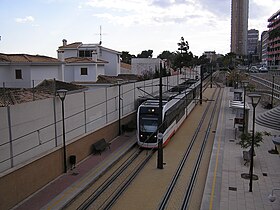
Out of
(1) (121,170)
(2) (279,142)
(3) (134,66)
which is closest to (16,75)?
(1) (121,170)

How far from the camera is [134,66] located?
215ft

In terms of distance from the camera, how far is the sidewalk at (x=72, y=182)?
43.1 feet

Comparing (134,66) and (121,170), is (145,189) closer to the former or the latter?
(121,170)

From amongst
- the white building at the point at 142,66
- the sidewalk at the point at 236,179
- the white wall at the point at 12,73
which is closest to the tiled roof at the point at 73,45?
the white building at the point at 142,66

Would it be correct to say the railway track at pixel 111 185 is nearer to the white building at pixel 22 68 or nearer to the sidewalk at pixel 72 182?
the sidewalk at pixel 72 182

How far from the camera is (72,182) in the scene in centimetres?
1552

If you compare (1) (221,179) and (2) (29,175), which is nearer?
(2) (29,175)

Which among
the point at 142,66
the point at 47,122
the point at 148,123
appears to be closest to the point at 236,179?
the point at 148,123

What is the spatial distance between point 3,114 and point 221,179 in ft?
31.9

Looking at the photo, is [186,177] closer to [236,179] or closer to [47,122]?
[236,179]

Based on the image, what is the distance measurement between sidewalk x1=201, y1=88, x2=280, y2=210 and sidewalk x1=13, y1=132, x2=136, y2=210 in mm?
5261

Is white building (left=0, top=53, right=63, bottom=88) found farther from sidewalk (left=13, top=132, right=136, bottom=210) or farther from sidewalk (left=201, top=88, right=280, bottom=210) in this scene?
sidewalk (left=201, top=88, right=280, bottom=210)

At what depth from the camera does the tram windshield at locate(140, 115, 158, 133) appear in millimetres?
21531

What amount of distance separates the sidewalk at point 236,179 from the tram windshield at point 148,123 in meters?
3.98
